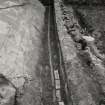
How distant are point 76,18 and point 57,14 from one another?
1.03 feet

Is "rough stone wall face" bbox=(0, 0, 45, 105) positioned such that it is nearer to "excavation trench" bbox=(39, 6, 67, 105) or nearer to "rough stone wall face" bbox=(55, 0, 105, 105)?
"excavation trench" bbox=(39, 6, 67, 105)

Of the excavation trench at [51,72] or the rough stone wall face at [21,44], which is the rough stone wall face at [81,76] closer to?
the excavation trench at [51,72]

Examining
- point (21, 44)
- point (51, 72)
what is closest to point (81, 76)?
point (51, 72)

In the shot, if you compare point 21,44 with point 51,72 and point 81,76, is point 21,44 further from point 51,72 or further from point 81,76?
point 81,76

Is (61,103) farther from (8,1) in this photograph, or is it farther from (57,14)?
A: (8,1)

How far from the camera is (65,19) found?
2664 millimetres

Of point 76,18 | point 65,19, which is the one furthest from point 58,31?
point 76,18

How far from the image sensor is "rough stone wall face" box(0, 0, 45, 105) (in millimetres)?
1904

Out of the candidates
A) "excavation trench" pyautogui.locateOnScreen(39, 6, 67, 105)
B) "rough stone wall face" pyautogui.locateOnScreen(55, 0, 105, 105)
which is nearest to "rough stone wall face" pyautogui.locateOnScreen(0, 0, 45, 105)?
"excavation trench" pyautogui.locateOnScreen(39, 6, 67, 105)

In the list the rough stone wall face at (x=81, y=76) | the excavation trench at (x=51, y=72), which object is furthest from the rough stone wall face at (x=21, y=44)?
the rough stone wall face at (x=81, y=76)

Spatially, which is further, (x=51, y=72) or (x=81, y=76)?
(x=51, y=72)

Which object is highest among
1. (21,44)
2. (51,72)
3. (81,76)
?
(21,44)

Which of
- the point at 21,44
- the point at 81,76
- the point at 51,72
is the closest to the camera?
the point at 81,76

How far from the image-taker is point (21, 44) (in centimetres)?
238
